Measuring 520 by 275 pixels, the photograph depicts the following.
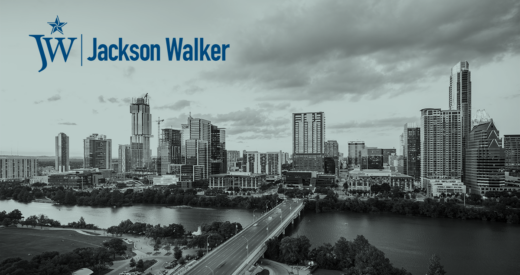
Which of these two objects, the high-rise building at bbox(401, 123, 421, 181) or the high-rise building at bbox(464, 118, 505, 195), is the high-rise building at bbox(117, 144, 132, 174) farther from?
the high-rise building at bbox(464, 118, 505, 195)

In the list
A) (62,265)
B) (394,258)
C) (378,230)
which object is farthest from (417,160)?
Result: (62,265)

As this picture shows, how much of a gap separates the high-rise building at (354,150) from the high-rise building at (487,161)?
4544 cm

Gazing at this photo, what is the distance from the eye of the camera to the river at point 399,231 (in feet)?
38.9

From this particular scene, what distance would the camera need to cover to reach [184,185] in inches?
1356

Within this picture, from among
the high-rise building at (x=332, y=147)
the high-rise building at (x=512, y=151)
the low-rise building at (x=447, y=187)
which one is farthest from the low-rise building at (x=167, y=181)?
the high-rise building at (x=512, y=151)

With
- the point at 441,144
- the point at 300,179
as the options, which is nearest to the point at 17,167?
the point at 300,179

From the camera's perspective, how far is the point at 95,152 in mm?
57406

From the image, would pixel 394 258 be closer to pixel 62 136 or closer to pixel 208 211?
pixel 208 211

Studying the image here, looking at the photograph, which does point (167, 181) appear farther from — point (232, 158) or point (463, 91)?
point (463, 91)

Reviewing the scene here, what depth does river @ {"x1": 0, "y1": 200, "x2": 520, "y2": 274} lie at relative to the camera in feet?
38.9

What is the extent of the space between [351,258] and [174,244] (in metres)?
7.07

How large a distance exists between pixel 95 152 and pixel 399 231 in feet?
180

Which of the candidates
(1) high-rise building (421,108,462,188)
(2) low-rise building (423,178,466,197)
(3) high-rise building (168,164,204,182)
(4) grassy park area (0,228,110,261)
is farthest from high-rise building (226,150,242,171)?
(4) grassy park area (0,228,110,261)

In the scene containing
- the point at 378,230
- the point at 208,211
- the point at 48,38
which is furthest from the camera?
the point at 208,211
